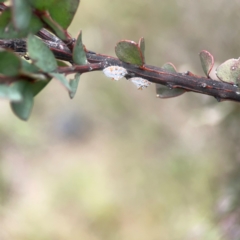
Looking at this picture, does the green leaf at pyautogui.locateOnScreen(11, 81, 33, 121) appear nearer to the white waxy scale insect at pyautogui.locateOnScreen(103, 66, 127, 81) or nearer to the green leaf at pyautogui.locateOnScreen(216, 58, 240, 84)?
the white waxy scale insect at pyautogui.locateOnScreen(103, 66, 127, 81)

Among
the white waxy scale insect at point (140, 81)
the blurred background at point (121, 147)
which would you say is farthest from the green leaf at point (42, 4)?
the blurred background at point (121, 147)

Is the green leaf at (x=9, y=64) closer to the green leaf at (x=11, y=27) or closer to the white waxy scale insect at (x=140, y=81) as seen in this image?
the green leaf at (x=11, y=27)

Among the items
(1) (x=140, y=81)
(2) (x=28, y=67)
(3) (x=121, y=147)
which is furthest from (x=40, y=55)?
(3) (x=121, y=147)

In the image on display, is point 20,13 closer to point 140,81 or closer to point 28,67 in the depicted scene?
point 28,67

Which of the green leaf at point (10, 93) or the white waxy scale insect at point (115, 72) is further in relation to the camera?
the white waxy scale insect at point (115, 72)

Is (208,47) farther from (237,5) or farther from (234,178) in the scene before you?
(234,178)

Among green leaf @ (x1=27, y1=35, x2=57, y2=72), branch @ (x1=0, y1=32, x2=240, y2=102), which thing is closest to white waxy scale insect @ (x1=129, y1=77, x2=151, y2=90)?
branch @ (x1=0, y1=32, x2=240, y2=102)
